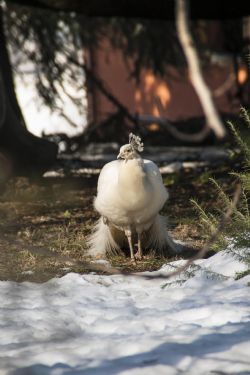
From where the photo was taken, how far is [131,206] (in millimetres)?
5656

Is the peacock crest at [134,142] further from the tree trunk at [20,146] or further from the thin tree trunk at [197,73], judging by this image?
the thin tree trunk at [197,73]

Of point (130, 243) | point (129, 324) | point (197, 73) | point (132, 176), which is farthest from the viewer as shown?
point (130, 243)

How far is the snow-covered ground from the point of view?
11.2ft

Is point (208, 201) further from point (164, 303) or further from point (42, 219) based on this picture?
point (164, 303)

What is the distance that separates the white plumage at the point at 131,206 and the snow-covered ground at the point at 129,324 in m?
0.56

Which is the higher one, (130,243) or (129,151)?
(129,151)

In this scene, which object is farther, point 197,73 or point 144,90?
point 144,90

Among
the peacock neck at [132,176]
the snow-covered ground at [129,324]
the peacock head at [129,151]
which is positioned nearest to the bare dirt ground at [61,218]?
the snow-covered ground at [129,324]

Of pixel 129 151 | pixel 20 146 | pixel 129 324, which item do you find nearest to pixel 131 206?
pixel 129 151

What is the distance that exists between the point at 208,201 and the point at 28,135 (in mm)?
2513

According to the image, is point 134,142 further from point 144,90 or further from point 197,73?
point 144,90

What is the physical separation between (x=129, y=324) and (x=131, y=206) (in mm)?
1645

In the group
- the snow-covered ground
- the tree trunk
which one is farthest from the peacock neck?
the tree trunk

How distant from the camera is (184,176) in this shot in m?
9.92
